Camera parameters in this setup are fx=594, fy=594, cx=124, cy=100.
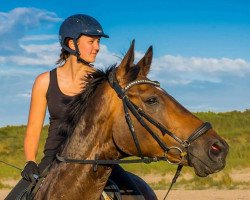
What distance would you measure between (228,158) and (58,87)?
77.7 ft

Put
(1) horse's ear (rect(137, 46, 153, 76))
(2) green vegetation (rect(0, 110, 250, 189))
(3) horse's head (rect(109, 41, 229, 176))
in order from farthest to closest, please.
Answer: (2) green vegetation (rect(0, 110, 250, 189)) → (1) horse's ear (rect(137, 46, 153, 76)) → (3) horse's head (rect(109, 41, 229, 176))

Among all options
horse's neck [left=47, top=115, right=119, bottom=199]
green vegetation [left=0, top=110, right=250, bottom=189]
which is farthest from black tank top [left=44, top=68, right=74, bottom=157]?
green vegetation [left=0, top=110, right=250, bottom=189]

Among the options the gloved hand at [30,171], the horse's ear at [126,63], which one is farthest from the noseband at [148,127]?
the gloved hand at [30,171]

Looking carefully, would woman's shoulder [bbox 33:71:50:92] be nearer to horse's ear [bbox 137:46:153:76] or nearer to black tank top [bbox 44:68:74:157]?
black tank top [bbox 44:68:74:157]

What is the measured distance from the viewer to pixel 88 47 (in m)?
5.78

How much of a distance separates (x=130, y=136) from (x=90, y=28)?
1423mm

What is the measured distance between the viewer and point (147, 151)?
4.80 meters

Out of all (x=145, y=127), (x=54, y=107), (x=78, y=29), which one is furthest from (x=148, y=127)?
(x=78, y=29)

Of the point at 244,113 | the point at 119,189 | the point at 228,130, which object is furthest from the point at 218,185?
the point at 244,113

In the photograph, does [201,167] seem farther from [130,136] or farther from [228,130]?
[228,130]

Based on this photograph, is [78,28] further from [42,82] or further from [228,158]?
[228,158]

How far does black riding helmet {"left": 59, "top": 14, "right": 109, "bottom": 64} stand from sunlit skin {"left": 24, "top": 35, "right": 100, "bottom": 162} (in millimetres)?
64

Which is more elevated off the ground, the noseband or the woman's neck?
the woman's neck

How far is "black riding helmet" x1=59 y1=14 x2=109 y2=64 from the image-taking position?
573cm
